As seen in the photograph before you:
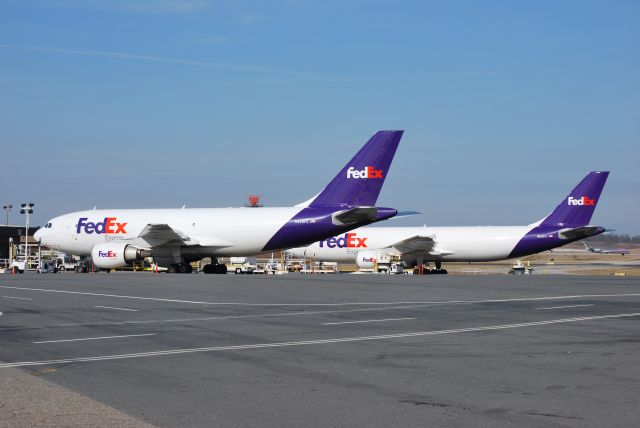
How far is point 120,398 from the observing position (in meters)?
9.09

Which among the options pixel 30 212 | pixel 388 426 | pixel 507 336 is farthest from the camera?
pixel 30 212

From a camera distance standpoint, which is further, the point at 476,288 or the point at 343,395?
the point at 476,288

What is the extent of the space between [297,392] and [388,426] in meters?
1.99

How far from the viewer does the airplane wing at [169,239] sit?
53.3 meters

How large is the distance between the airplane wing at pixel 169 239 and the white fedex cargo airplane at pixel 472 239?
751 inches

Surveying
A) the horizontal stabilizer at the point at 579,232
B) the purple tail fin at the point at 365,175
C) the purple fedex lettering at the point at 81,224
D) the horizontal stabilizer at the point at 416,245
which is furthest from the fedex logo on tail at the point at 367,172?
the horizontal stabilizer at the point at 416,245

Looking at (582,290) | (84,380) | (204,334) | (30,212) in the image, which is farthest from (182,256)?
(84,380)

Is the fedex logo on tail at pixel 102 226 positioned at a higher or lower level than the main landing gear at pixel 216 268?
higher

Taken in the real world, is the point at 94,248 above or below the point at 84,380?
above

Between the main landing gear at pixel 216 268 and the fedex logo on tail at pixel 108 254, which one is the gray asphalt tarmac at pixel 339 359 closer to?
the fedex logo on tail at pixel 108 254

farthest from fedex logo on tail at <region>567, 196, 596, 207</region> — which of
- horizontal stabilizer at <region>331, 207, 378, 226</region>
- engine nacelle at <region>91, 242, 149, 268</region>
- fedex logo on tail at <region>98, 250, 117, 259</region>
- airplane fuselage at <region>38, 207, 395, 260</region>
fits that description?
fedex logo on tail at <region>98, 250, 117, 259</region>

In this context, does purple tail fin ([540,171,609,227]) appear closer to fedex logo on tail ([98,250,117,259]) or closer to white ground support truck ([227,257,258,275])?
white ground support truck ([227,257,258,275])

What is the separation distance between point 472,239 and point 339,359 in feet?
195

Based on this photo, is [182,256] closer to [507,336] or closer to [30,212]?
[30,212]
